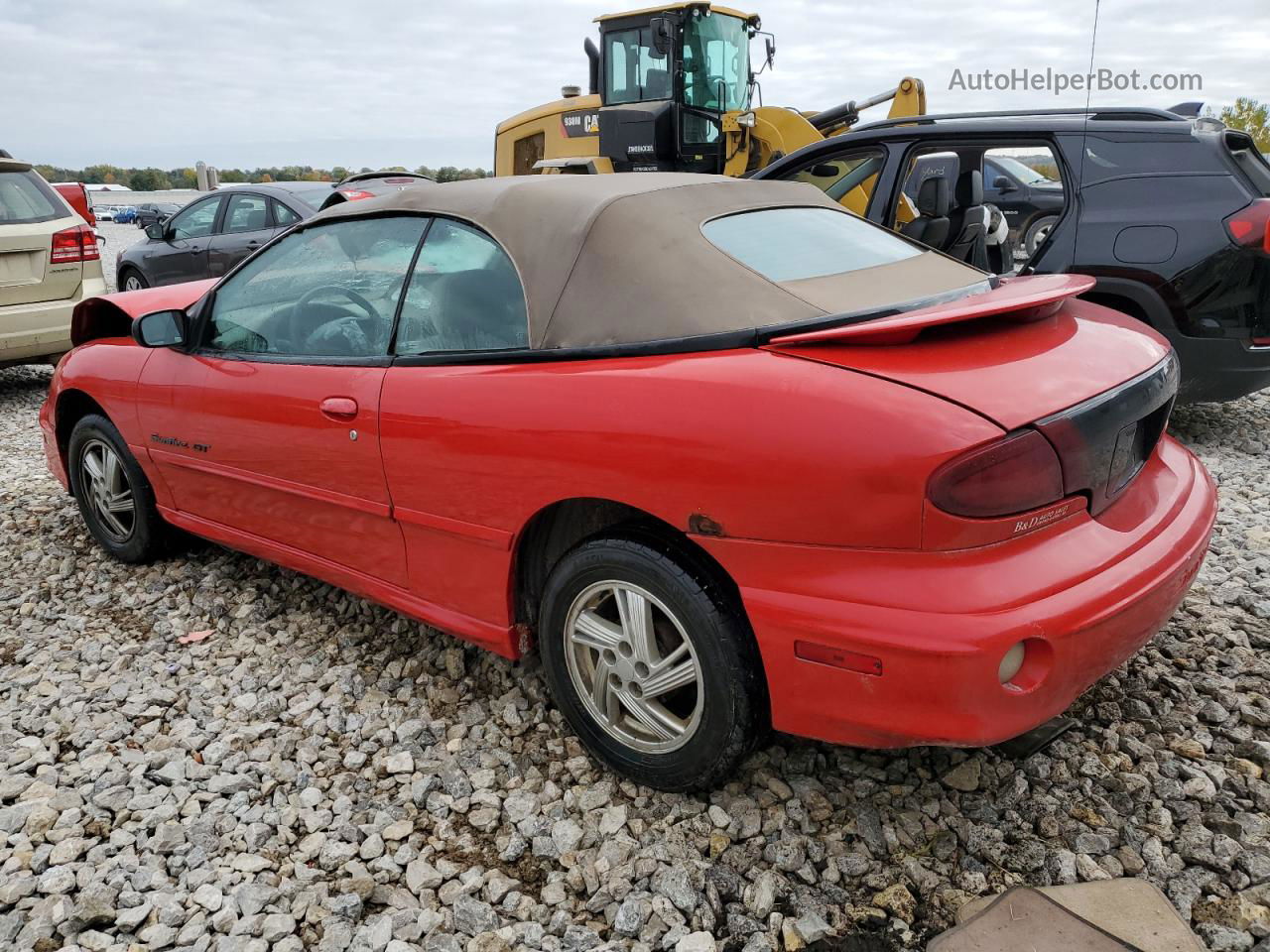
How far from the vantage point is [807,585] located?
1975 millimetres

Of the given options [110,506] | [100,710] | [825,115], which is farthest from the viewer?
[825,115]

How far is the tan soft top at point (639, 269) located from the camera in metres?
2.29

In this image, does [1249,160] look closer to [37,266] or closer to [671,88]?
[671,88]

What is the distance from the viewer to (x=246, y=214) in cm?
964

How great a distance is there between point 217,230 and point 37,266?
117 inches

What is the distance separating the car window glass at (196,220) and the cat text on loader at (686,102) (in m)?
3.54

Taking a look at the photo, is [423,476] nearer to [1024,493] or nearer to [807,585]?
[807,585]

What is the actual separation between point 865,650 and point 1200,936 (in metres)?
0.91

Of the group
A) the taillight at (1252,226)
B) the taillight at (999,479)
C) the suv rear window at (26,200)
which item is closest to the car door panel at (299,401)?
the taillight at (999,479)

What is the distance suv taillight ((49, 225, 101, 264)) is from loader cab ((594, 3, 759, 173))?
16.5ft

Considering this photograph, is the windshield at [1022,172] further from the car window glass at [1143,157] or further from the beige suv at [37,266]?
the beige suv at [37,266]

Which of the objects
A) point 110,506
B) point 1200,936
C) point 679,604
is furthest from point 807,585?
point 110,506

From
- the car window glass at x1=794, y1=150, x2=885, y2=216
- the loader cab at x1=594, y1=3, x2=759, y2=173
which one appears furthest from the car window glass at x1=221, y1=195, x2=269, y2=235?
the car window glass at x1=794, y1=150, x2=885, y2=216

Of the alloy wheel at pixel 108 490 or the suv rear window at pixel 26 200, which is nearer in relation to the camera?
the alloy wheel at pixel 108 490
